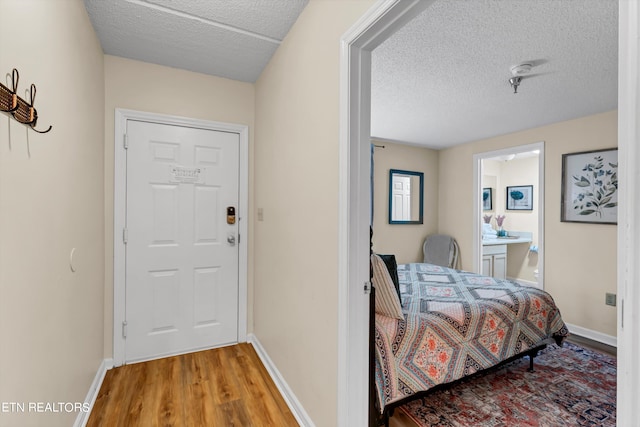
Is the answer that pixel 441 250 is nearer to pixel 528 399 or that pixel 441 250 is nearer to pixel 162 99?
pixel 528 399

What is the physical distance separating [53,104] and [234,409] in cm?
190

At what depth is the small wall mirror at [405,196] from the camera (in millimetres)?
4555

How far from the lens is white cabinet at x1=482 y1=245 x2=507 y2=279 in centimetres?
471

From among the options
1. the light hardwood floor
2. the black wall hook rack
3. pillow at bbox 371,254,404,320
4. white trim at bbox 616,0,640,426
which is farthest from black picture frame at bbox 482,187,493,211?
the black wall hook rack

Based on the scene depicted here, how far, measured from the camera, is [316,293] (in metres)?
1.63

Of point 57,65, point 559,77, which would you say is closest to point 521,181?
point 559,77

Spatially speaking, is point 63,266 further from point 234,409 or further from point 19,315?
point 234,409

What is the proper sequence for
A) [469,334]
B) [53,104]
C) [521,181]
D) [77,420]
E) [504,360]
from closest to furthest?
[53,104] < [77,420] < [469,334] < [504,360] < [521,181]

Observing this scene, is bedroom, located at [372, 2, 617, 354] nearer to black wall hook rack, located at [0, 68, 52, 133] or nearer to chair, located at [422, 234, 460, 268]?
chair, located at [422, 234, 460, 268]

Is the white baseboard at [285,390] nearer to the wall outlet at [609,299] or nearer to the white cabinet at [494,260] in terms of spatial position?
the wall outlet at [609,299]

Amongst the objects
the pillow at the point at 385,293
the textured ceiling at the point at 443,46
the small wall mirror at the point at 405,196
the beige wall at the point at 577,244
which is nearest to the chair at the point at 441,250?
the small wall mirror at the point at 405,196

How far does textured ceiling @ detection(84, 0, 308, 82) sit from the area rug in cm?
267

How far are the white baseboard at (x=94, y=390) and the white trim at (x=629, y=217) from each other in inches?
89.4

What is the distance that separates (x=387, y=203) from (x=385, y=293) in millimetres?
2780
